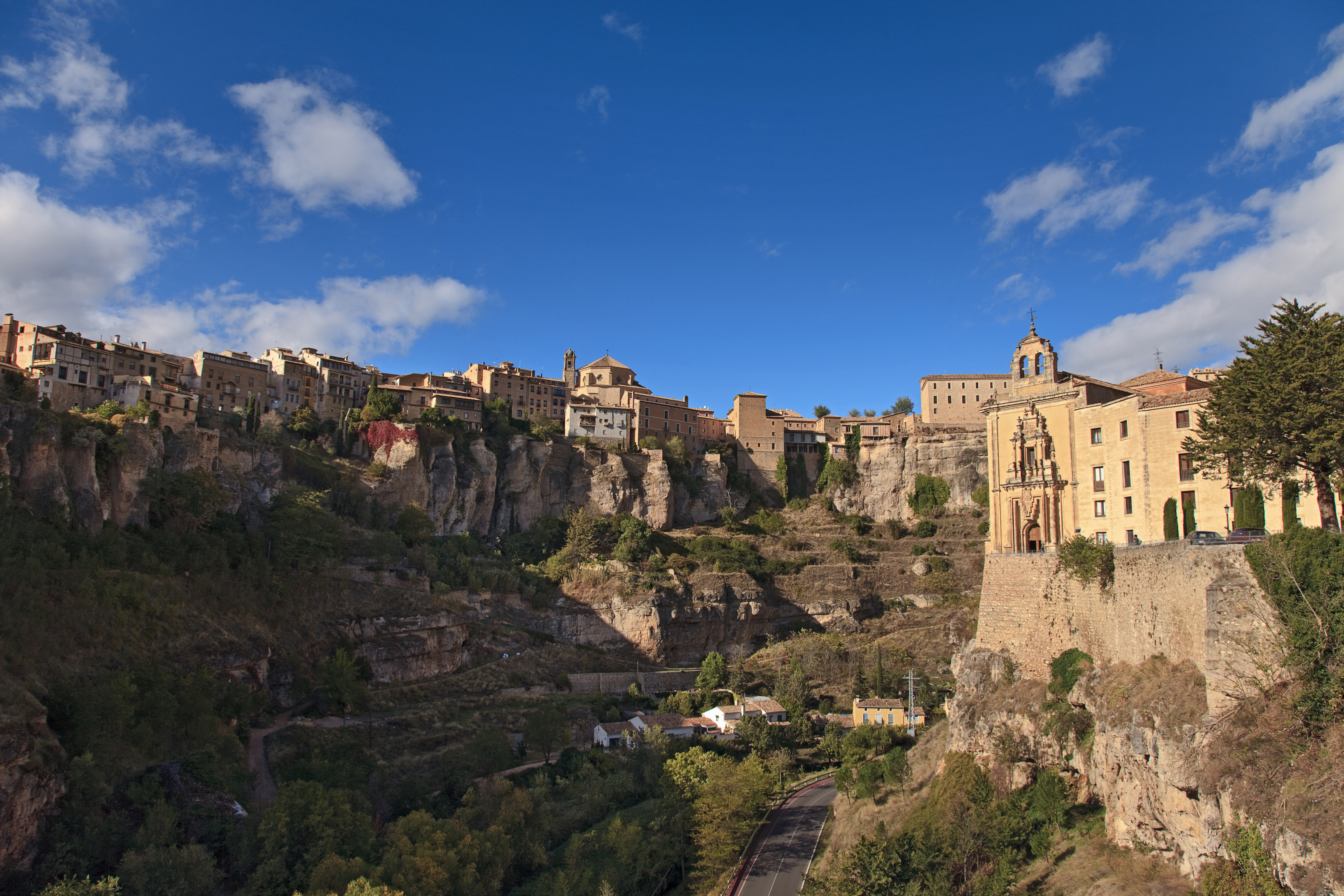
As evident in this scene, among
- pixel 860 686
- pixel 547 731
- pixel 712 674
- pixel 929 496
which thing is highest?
pixel 929 496

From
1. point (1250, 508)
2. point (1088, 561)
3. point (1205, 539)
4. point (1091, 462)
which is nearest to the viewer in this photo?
point (1205, 539)

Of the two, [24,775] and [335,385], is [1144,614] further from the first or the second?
[335,385]

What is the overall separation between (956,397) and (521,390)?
3803cm

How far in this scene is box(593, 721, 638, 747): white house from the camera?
4056cm

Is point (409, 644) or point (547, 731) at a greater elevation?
point (409, 644)

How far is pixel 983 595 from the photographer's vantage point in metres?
28.6

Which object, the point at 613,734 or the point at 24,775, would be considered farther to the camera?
the point at 613,734

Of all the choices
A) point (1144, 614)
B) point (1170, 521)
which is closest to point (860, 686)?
point (1170, 521)

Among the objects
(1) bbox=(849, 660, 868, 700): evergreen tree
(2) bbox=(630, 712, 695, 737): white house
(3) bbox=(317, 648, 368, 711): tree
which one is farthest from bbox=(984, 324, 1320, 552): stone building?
(3) bbox=(317, 648, 368, 711): tree

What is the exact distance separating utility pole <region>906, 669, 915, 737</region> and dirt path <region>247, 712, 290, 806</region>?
1143 inches

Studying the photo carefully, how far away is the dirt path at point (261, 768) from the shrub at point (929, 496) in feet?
165

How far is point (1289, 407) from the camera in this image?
19328mm

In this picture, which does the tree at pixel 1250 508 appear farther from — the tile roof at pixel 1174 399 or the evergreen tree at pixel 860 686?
the evergreen tree at pixel 860 686

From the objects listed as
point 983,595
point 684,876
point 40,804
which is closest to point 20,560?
point 40,804
